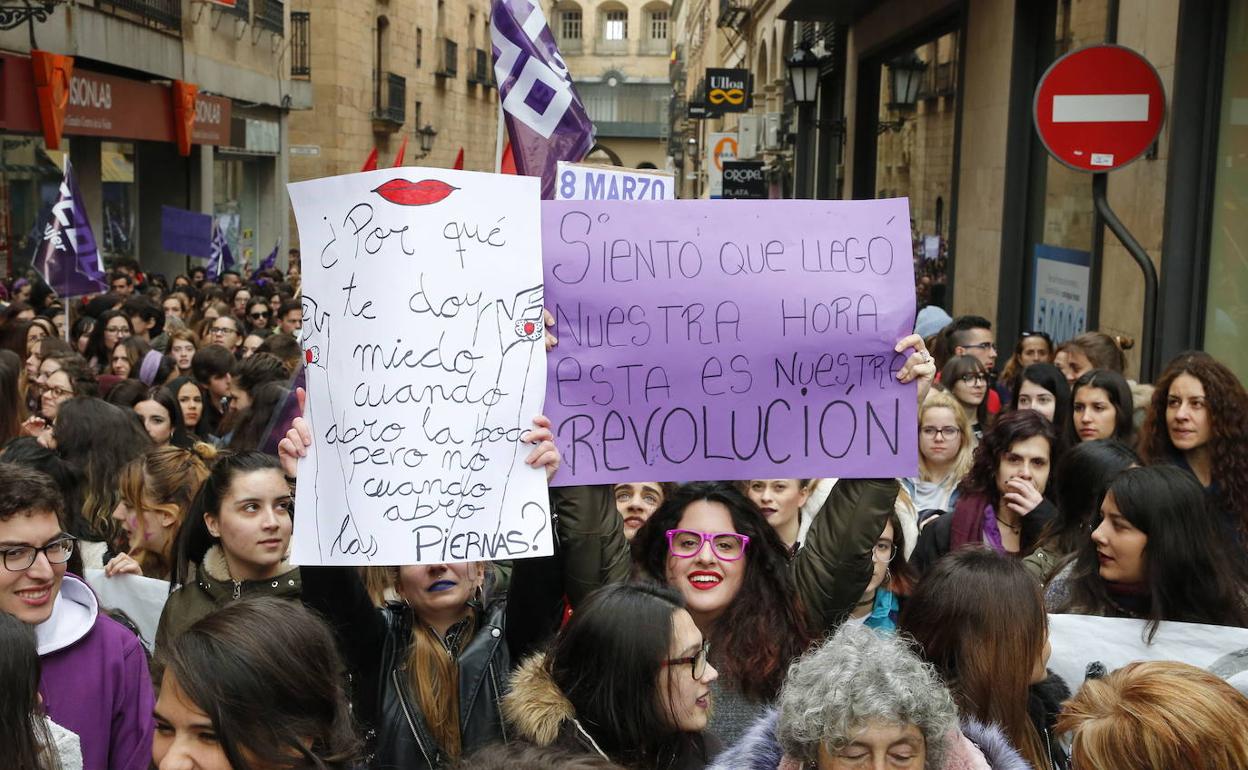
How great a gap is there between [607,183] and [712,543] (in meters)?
3.82

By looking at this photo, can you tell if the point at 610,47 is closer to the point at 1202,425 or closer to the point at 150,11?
the point at 150,11

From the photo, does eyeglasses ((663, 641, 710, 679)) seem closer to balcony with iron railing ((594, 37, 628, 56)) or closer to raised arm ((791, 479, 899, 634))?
raised arm ((791, 479, 899, 634))

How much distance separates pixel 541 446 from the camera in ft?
11.5

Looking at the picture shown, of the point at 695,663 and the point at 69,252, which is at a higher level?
the point at 69,252

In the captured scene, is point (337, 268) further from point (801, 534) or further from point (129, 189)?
point (129, 189)

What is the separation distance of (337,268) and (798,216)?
1192mm

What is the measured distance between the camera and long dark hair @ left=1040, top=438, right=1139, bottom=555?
4.80m

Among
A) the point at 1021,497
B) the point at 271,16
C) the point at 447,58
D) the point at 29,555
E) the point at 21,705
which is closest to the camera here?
the point at 21,705

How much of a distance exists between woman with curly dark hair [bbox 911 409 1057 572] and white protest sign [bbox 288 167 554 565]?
238 centimetres

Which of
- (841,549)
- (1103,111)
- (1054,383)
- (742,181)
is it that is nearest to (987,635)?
(841,549)

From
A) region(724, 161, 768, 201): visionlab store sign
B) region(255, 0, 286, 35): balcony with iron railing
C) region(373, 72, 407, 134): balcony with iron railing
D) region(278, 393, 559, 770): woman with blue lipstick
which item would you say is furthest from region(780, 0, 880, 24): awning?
region(278, 393, 559, 770): woman with blue lipstick

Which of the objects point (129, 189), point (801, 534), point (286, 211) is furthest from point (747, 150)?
point (801, 534)

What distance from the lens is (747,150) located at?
30.7m

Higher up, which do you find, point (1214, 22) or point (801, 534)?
point (1214, 22)
